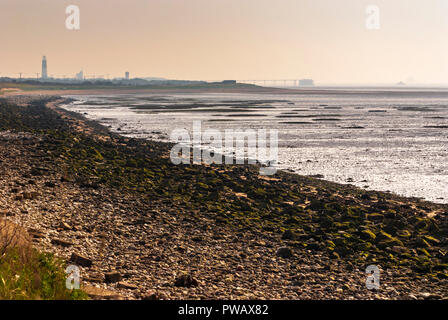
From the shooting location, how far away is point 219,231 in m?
15.1

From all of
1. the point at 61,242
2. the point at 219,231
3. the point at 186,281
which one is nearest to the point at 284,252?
the point at 219,231

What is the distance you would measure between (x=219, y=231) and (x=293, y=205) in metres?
4.69

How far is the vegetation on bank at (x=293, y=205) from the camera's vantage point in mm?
14070

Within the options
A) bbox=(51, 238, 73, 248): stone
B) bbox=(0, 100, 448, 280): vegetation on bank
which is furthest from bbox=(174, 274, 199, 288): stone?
bbox=(0, 100, 448, 280): vegetation on bank

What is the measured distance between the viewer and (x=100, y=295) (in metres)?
9.02

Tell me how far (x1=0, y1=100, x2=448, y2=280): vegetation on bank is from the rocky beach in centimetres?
6

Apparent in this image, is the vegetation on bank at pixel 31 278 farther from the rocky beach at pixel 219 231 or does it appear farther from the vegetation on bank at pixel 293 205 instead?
the vegetation on bank at pixel 293 205

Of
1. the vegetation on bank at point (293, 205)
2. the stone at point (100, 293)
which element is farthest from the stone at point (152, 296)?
the vegetation on bank at point (293, 205)

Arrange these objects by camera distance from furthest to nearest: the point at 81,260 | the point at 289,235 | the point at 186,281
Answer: the point at 289,235 → the point at 81,260 → the point at 186,281

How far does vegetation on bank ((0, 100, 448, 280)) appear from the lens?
14070 millimetres

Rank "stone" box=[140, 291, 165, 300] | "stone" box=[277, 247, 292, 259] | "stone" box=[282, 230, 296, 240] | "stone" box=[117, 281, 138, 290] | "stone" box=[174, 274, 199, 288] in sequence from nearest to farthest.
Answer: "stone" box=[140, 291, 165, 300] < "stone" box=[117, 281, 138, 290] < "stone" box=[174, 274, 199, 288] < "stone" box=[277, 247, 292, 259] < "stone" box=[282, 230, 296, 240]

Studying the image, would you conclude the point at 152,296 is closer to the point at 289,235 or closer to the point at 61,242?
the point at 61,242

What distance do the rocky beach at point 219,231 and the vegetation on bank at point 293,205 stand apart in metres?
0.06

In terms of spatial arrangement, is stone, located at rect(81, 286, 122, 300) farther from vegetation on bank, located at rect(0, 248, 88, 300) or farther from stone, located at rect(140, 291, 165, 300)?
stone, located at rect(140, 291, 165, 300)
